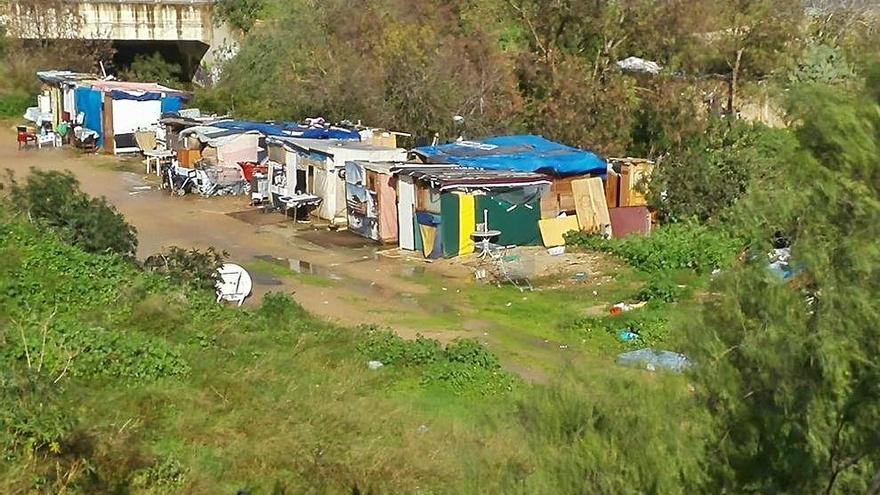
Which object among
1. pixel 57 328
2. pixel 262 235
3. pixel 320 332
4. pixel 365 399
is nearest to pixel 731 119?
pixel 262 235

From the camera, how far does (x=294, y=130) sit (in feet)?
74.2

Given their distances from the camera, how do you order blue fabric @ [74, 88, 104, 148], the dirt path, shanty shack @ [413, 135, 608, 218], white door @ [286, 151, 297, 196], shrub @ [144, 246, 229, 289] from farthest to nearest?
blue fabric @ [74, 88, 104, 148]
white door @ [286, 151, 297, 196]
shanty shack @ [413, 135, 608, 218]
the dirt path
shrub @ [144, 246, 229, 289]

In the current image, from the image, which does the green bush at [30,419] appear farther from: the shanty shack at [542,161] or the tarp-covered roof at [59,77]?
A: the tarp-covered roof at [59,77]

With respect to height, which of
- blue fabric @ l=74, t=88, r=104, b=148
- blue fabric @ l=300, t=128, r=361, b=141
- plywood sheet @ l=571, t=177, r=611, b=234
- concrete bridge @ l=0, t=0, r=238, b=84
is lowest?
plywood sheet @ l=571, t=177, r=611, b=234

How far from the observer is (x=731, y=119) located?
22594mm

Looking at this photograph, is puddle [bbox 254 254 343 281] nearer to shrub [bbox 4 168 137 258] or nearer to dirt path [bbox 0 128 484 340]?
dirt path [bbox 0 128 484 340]

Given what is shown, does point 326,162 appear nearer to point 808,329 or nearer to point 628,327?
point 628,327

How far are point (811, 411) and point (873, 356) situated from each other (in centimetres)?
36

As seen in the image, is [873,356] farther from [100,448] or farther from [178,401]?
[178,401]

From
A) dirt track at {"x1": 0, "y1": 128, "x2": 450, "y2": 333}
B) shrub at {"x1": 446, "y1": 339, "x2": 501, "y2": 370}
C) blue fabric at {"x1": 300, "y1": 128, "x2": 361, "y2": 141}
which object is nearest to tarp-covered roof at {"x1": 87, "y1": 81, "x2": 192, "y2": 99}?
dirt track at {"x1": 0, "y1": 128, "x2": 450, "y2": 333}

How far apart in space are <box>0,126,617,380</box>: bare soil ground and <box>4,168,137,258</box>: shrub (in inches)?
78.7

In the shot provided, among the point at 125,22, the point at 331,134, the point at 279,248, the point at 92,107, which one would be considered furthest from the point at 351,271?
the point at 125,22

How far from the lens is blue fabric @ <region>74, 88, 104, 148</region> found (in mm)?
27812

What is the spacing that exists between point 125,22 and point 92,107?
7.68 m
